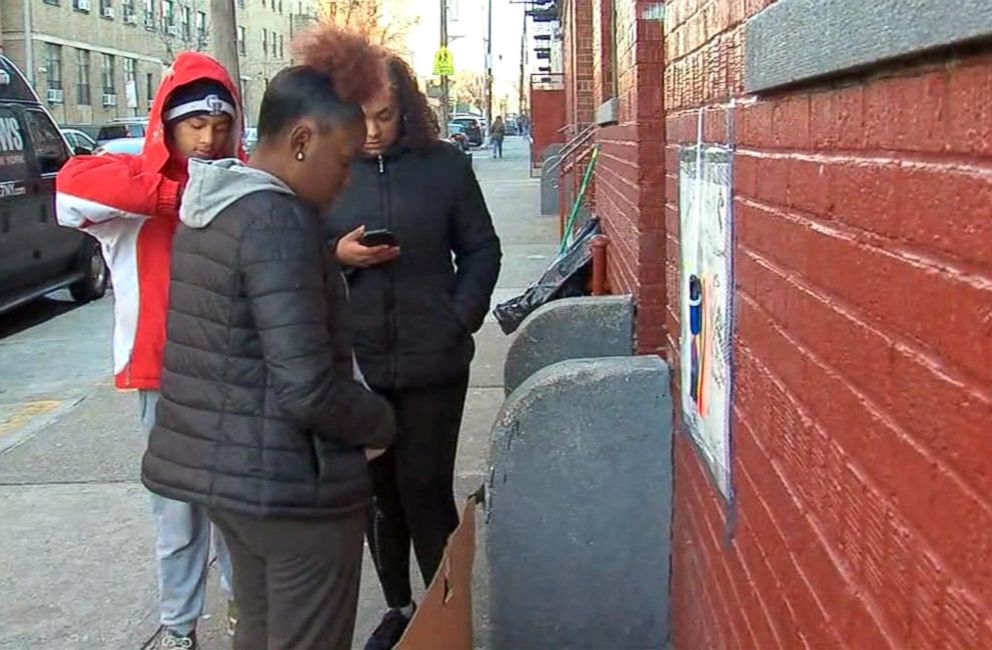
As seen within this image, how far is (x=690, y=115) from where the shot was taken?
341 centimetres

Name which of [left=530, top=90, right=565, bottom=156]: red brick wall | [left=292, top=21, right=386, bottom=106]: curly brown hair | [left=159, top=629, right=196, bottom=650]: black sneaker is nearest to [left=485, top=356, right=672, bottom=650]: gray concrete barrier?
[left=159, top=629, right=196, bottom=650]: black sneaker

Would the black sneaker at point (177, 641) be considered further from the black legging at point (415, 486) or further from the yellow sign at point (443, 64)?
the yellow sign at point (443, 64)

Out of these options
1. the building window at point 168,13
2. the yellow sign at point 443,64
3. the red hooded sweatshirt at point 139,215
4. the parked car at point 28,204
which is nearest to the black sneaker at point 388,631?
the red hooded sweatshirt at point 139,215

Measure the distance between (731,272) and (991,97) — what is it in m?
1.45

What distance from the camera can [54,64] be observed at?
4200 cm

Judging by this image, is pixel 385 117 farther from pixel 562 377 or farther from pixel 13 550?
pixel 13 550

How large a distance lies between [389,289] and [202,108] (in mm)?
734

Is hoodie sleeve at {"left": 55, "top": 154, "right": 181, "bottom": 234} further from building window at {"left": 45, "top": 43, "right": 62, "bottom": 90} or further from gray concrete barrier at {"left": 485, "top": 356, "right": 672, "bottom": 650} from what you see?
building window at {"left": 45, "top": 43, "right": 62, "bottom": 90}

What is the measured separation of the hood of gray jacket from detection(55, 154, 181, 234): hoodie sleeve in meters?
0.88

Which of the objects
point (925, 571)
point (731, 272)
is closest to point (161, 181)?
point (731, 272)

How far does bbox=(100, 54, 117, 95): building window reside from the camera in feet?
152

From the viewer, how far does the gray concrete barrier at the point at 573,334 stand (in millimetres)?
4789

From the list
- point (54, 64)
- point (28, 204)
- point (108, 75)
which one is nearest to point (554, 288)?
point (28, 204)

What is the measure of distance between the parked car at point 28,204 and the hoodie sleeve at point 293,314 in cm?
844
